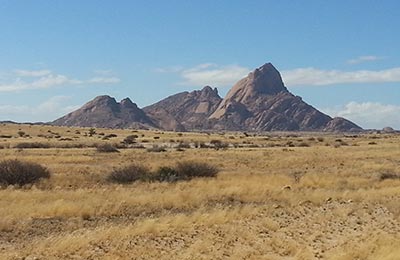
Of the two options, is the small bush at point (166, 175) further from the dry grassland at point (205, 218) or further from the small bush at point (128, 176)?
the dry grassland at point (205, 218)

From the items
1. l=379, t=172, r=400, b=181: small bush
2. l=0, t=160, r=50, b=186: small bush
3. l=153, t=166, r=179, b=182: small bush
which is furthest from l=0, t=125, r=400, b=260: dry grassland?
l=153, t=166, r=179, b=182: small bush

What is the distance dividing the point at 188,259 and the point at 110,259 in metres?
1.90

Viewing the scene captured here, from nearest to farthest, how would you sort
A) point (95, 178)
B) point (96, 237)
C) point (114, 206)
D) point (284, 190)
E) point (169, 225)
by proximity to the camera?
point (96, 237)
point (169, 225)
point (114, 206)
point (284, 190)
point (95, 178)

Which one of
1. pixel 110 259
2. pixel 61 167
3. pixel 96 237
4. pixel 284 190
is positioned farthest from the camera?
pixel 61 167

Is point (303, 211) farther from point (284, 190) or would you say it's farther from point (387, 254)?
point (387, 254)

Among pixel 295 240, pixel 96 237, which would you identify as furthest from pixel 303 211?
pixel 96 237

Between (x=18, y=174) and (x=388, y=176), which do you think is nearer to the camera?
(x=18, y=174)

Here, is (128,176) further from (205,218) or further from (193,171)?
(205,218)

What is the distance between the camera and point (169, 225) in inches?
743

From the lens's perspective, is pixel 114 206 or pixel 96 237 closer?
pixel 96 237

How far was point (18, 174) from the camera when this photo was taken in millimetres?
31359

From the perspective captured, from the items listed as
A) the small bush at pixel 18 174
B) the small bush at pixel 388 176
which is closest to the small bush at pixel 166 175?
the small bush at pixel 18 174

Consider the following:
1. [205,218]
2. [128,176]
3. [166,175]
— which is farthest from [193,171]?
[205,218]

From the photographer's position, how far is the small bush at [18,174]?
3094cm
